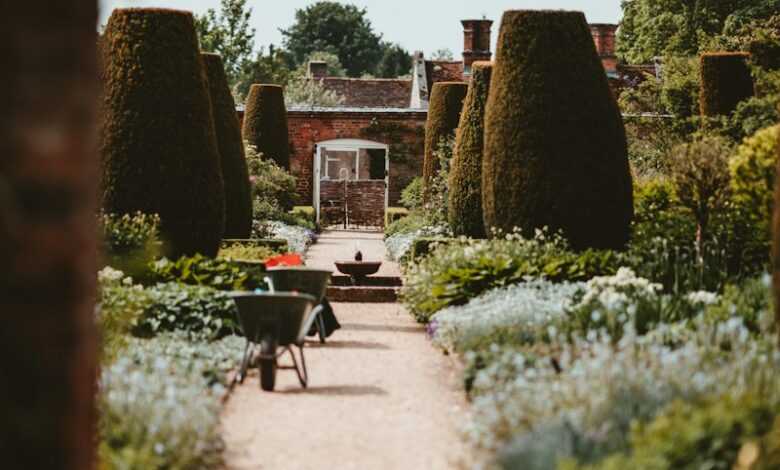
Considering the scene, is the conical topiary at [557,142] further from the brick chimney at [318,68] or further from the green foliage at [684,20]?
the brick chimney at [318,68]

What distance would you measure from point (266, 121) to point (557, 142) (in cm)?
1500

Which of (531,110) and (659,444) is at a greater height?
(531,110)

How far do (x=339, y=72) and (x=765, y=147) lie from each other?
56640 mm

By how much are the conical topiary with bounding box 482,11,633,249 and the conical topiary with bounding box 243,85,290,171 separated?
14246 mm

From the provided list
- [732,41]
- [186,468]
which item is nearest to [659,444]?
[186,468]

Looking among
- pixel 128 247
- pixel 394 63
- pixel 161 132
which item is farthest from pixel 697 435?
pixel 394 63

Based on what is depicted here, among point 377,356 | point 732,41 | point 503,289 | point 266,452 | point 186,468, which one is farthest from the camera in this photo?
point 732,41

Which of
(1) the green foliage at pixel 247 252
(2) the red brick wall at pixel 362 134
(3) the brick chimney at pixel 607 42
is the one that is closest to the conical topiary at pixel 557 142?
(1) the green foliage at pixel 247 252

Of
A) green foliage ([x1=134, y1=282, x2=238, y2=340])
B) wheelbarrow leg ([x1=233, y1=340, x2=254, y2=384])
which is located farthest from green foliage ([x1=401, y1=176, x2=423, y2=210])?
wheelbarrow leg ([x1=233, y1=340, x2=254, y2=384])

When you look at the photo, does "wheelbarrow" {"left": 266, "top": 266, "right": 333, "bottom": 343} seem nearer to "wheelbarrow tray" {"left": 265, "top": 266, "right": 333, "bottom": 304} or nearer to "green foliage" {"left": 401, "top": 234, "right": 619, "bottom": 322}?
"wheelbarrow tray" {"left": 265, "top": 266, "right": 333, "bottom": 304}

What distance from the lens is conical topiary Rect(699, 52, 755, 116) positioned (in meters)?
20.2

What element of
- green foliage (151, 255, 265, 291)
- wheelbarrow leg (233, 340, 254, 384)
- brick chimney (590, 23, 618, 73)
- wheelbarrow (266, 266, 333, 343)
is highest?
brick chimney (590, 23, 618, 73)

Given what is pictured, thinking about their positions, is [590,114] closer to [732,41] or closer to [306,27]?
[732,41]

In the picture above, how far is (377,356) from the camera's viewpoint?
1011 cm
